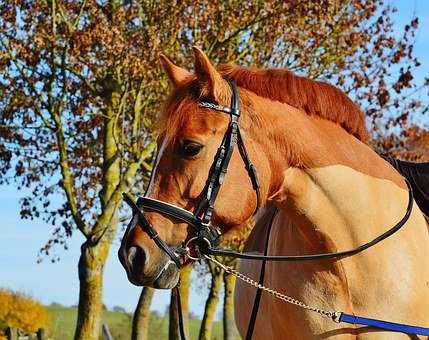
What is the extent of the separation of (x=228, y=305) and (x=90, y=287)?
9.61 meters

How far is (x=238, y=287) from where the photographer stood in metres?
7.82

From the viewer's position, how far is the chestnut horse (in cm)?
482

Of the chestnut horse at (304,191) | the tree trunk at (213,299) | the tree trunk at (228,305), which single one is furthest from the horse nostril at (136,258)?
the tree trunk at (213,299)

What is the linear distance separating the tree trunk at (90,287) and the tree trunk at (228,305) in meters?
7.53

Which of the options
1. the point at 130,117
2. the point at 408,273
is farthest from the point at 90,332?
the point at 408,273

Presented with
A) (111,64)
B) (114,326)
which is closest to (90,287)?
(111,64)

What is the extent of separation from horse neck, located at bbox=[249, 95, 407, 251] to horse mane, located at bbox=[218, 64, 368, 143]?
8 cm

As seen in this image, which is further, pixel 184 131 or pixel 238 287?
pixel 238 287

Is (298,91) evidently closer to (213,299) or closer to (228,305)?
(213,299)

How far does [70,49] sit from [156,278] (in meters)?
11.4

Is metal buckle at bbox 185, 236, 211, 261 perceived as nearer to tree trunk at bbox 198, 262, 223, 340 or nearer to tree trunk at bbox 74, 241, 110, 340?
tree trunk at bbox 74, 241, 110, 340

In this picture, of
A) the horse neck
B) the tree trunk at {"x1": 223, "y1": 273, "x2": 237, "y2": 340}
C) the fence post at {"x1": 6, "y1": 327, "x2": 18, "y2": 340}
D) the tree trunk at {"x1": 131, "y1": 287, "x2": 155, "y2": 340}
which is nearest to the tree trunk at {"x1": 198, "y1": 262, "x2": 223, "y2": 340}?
the tree trunk at {"x1": 223, "y1": 273, "x2": 237, "y2": 340}

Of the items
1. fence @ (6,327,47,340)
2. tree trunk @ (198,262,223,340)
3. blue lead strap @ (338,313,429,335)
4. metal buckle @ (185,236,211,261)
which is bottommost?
blue lead strap @ (338,313,429,335)

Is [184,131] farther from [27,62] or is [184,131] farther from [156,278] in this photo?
[27,62]
